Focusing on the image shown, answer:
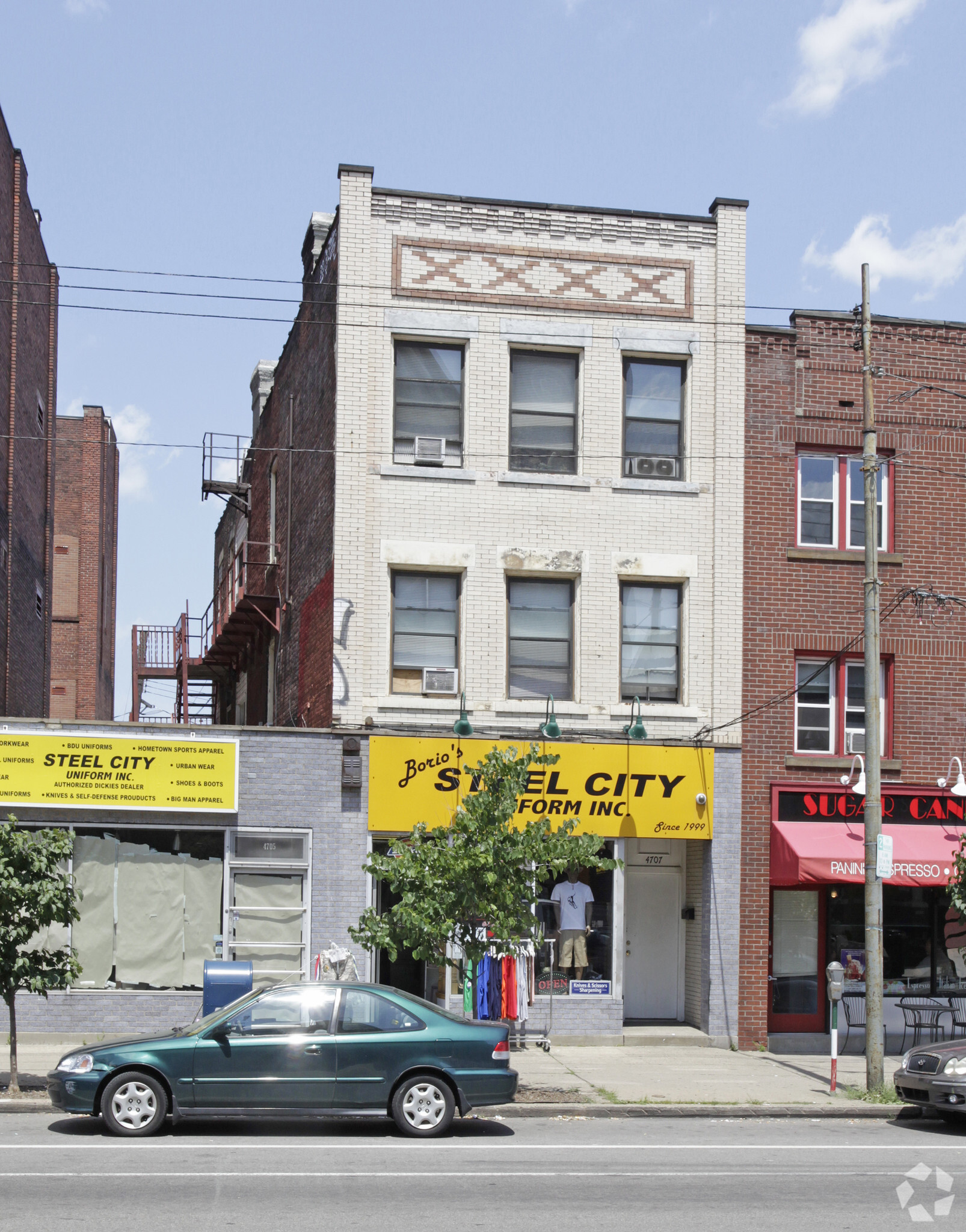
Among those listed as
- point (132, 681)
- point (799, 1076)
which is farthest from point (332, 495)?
point (132, 681)

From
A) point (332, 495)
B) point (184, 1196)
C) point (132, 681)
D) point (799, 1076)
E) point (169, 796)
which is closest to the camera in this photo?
point (184, 1196)

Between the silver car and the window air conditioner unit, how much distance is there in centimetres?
772

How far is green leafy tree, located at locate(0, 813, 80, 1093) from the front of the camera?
1428 centimetres

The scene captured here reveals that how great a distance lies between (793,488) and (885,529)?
1.51 metres

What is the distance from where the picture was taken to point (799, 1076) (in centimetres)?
1728

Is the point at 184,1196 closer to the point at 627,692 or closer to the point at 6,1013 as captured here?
the point at 6,1013

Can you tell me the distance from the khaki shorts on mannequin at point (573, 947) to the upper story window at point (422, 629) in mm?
3677

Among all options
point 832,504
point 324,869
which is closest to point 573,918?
point 324,869

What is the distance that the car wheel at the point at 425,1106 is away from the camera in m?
12.5

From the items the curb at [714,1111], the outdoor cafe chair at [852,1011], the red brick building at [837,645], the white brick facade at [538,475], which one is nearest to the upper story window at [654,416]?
the white brick facade at [538,475]

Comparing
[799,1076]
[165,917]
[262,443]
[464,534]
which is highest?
[262,443]

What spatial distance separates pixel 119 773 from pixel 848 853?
9.75 meters

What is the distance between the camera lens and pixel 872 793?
53.4 feet

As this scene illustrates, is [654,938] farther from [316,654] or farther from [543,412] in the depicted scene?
[543,412]
